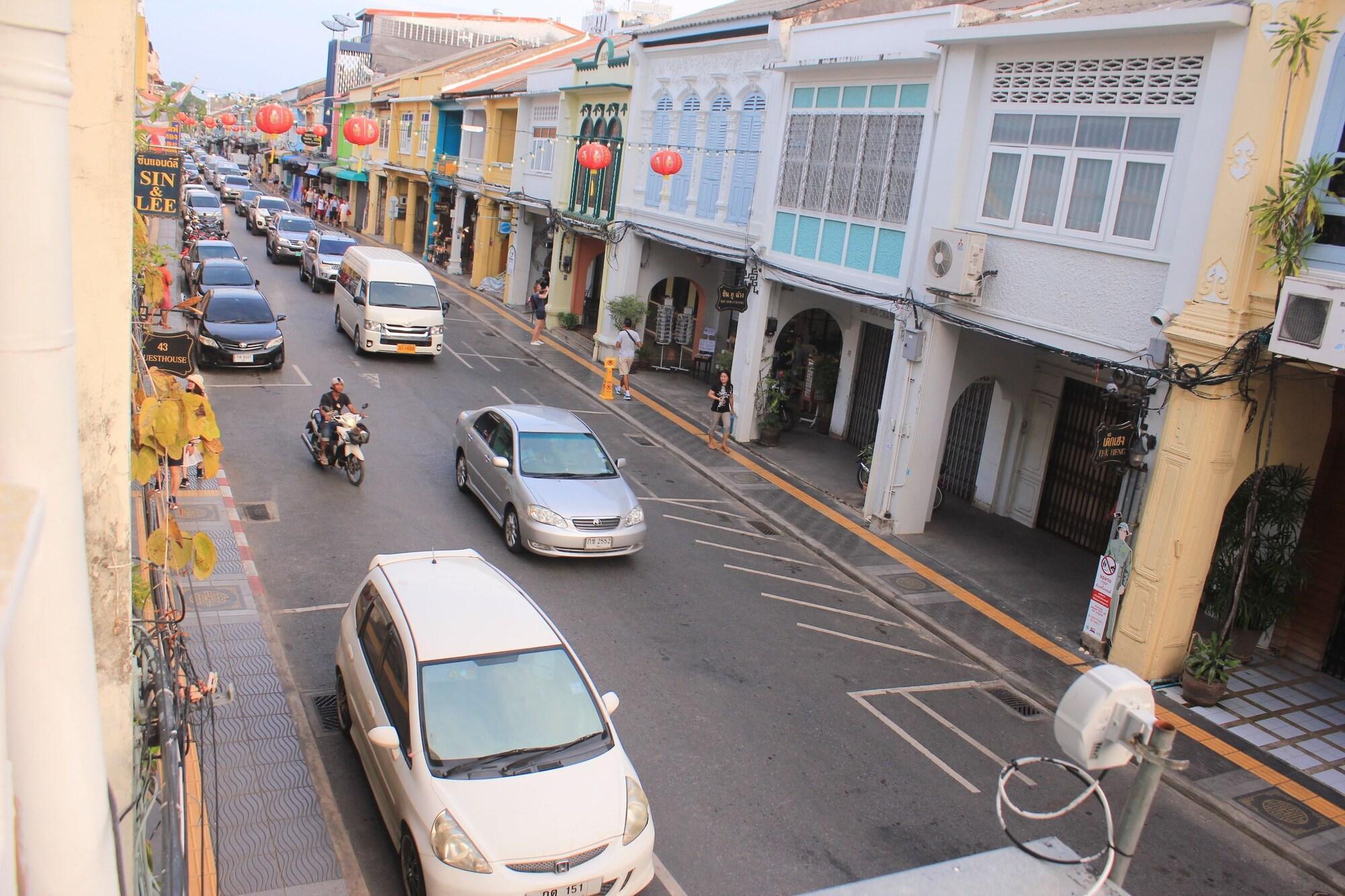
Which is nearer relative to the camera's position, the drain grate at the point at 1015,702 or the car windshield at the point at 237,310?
the drain grate at the point at 1015,702

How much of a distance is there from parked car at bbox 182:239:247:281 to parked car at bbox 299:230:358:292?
12.6ft

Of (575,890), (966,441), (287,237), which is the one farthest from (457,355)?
(575,890)

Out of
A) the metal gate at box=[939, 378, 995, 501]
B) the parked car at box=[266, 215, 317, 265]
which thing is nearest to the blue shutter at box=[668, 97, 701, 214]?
the metal gate at box=[939, 378, 995, 501]

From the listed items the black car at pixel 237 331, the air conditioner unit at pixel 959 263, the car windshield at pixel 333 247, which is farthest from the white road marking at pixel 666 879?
the car windshield at pixel 333 247

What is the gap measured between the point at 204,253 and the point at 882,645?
23.1 meters

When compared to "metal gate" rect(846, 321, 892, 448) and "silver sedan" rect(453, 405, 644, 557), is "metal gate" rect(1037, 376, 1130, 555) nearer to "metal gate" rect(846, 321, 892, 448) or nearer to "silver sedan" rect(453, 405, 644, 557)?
"metal gate" rect(846, 321, 892, 448)

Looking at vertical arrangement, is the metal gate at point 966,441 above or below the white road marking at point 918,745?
above

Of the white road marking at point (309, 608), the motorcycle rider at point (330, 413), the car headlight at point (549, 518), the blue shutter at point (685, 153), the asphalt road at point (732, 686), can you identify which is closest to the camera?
the asphalt road at point (732, 686)

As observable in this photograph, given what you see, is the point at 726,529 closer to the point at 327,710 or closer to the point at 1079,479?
the point at 1079,479

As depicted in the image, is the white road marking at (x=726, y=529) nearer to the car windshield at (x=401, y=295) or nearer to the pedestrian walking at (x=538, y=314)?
the car windshield at (x=401, y=295)

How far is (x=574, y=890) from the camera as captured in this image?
678 cm

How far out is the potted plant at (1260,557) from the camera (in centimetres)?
1257

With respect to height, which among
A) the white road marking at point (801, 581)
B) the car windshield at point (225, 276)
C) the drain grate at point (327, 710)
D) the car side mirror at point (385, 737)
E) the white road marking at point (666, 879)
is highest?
the car windshield at point (225, 276)

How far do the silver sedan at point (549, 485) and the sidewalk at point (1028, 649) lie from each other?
3700 millimetres
